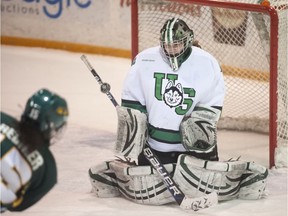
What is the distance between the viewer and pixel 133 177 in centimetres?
439

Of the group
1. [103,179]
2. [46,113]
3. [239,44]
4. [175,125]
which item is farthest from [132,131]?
[46,113]

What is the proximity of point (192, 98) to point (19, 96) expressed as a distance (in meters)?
2.57

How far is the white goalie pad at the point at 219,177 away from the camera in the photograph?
4.32m

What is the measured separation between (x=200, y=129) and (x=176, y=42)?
0.41 m

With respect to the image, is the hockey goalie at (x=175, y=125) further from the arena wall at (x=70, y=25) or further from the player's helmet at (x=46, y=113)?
the arena wall at (x=70, y=25)

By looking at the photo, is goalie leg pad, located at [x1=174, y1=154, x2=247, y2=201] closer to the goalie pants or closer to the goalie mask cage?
the goalie pants

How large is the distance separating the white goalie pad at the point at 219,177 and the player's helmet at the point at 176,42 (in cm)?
45

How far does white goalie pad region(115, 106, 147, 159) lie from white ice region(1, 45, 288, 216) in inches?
10.2

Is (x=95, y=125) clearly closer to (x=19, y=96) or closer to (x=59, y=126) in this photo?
(x=19, y=96)

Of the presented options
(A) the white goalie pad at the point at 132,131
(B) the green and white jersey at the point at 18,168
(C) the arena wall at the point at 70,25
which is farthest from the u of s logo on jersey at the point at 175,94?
(C) the arena wall at the point at 70,25

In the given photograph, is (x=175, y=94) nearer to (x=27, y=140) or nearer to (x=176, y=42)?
(x=176, y=42)

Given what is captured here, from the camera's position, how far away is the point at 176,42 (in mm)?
4312

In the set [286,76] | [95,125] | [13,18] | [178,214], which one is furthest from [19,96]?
[178,214]

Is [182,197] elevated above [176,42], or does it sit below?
below
